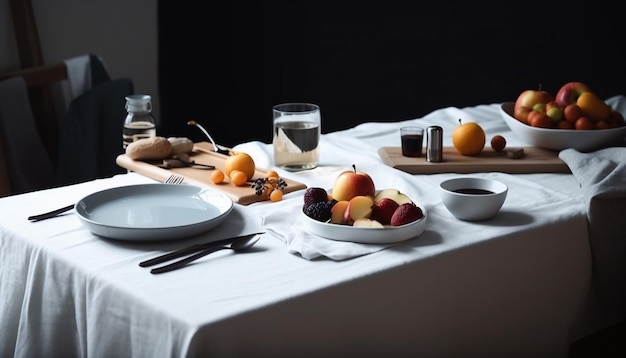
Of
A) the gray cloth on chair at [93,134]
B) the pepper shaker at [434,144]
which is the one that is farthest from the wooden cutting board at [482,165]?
the gray cloth on chair at [93,134]

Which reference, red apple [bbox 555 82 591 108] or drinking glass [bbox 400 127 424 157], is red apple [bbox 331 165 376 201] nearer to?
drinking glass [bbox 400 127 424 157]

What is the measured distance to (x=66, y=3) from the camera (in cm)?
347

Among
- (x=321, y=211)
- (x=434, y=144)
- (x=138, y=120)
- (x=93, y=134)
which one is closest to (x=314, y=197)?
(x=321, y=211)

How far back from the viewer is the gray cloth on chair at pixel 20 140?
2602 millimetres

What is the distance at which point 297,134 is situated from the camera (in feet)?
5.87

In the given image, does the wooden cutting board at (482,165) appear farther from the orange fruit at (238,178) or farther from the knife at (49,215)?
the knife at (49,215)

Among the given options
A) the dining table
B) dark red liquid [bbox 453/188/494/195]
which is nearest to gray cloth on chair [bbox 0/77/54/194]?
the dining table

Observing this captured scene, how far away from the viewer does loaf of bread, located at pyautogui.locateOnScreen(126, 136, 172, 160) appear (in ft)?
5.83

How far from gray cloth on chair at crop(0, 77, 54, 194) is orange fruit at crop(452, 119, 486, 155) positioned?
1.50m

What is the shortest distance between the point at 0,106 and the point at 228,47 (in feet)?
5.22

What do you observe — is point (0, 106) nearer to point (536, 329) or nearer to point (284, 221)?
point (284, 221)

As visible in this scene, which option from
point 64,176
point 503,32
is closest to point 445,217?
point 64,176

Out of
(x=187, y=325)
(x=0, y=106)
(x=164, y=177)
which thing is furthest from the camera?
(x=0, y=106)

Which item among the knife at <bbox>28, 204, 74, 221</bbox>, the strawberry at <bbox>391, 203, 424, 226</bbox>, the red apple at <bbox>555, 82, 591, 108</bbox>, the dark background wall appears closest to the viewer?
the strawberry at <bbox>391, 203, 424, 226</bbox>
